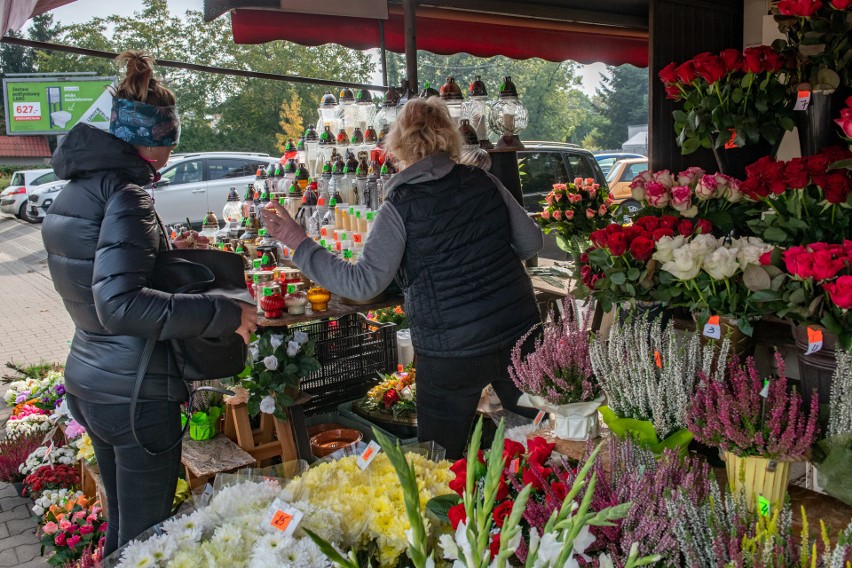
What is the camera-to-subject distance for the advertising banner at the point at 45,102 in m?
23.0

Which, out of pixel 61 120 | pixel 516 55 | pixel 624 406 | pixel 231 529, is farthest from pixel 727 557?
pixel 61 120

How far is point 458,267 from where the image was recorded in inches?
98.3

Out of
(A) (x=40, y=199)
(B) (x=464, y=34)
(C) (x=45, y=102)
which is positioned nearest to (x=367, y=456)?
(B) (x=464, y=34)

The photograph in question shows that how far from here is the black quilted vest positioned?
8.10ft

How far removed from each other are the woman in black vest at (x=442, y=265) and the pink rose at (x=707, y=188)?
25.6 inches

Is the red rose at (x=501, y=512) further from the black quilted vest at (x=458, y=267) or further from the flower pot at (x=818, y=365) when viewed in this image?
the black quilted vest at (x=458, y=267)

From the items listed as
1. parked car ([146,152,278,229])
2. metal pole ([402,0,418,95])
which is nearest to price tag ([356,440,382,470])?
metal pole ([402,0,418,95])

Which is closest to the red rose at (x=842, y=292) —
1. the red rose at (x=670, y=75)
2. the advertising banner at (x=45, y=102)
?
the red rose at (x=670, y=75)

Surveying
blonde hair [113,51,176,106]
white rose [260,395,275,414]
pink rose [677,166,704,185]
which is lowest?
white rose [260,395,275,414]

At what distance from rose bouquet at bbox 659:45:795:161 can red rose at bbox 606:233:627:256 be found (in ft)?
3.27

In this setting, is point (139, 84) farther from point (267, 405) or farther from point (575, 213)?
point (575, 213)

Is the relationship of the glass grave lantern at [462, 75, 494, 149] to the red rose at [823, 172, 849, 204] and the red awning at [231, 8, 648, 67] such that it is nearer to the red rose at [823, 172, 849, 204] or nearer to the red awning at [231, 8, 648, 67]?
the red awning at [231, 8, 648, 67]

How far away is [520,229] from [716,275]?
0.92m

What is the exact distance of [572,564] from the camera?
1067 millimetres
